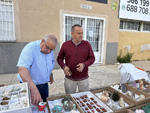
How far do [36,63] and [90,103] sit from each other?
85 cm

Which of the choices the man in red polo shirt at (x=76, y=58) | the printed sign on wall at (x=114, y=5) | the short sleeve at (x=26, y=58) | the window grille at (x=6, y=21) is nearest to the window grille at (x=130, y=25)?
the printed sign on wall at (x=114, y=5)

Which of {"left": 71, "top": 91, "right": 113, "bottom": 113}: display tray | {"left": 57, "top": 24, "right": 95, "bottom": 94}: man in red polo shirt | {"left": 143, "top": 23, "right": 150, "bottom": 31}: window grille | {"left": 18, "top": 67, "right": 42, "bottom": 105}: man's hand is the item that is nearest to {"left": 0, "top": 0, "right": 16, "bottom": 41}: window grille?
{"left": 57, "top": 24, "right": 95, "bottom": 94}: man in red polo shirt

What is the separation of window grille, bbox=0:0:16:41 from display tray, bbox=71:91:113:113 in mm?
3886

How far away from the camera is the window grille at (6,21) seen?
3.87m

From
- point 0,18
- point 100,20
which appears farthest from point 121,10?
point 0,18

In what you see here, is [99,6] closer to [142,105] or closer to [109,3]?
[109,3]

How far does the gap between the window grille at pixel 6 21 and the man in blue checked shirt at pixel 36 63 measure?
11.1 ft

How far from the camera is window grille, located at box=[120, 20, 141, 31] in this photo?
6.69 m

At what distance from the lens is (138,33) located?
23.6 ft

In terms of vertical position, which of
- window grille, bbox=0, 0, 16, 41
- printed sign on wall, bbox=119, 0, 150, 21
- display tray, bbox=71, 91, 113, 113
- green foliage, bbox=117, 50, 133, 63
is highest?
printed sign on wall, bbox=119, 0, 150, 21

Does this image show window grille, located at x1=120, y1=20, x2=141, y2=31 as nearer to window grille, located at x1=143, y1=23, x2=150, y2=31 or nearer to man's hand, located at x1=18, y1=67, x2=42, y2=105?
window grille, located at x1=143, y1=23, x2=150, y2=31

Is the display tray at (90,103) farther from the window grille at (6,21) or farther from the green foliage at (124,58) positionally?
the green foliage at (124,58)

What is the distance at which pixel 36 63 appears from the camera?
1.34 meters

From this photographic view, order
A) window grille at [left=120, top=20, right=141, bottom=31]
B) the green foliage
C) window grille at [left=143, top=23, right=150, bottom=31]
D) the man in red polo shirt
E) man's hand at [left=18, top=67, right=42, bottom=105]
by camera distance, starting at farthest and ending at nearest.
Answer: window grille at [left=143, top=23, right=150, bottom=31], window grille at [left=120, top=20, right=141, bottom=31], the green foliage, the man in red polo shirt, man's hand at [left=18, top=67, right=42, bottom=105]
